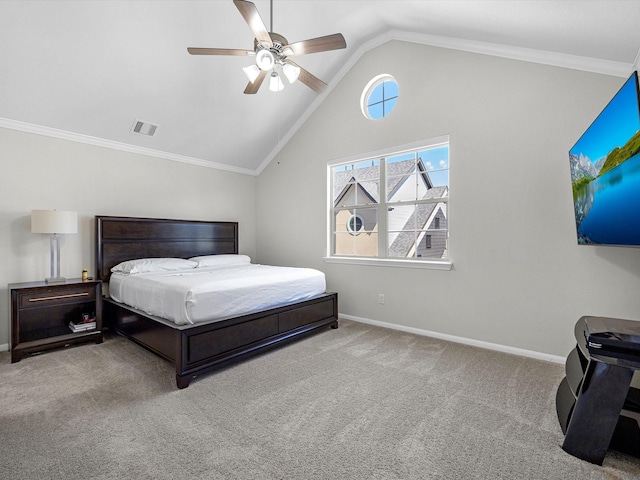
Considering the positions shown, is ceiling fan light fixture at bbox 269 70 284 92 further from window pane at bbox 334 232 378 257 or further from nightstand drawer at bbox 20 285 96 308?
nightstand drawer at bbox 20 285 96 308

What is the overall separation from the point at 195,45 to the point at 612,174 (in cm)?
378

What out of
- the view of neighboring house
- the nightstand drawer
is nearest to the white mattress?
the nightstand drawer

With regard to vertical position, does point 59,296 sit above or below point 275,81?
below

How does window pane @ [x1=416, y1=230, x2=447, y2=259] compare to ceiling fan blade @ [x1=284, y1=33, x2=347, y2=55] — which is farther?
window pane @ [x1=416, y1=230, x2=447, y2=259]

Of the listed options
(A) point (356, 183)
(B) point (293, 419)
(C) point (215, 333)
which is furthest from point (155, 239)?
(B) point (293, 419)

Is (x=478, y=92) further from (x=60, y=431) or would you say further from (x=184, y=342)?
(x=60, y=431)

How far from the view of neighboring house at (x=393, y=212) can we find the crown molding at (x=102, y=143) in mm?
2078

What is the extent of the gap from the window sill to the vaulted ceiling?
2.13 metres

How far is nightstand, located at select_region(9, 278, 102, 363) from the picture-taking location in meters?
2.94

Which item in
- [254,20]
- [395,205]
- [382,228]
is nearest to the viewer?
[254,20]

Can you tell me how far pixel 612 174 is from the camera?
5.88ft

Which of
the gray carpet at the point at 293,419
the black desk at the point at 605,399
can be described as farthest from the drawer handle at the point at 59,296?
the black desk at the point at 605,399

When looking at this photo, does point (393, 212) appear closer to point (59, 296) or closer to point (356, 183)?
point (356, 183)

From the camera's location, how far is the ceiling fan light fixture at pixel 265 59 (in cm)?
232
